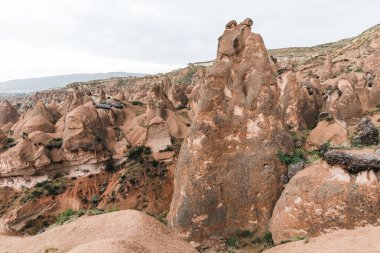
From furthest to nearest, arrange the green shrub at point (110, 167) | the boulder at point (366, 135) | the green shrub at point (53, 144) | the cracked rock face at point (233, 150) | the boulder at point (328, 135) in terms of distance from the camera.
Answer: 1. the green shrub at point (110, 167)
2. the green shrub at point (53, 144)
3. the boulder at point (366, 135)
4. the boulder at point (328, 135)
5. the cracked rock face at point (233, 150)

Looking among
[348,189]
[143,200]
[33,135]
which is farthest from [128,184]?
[348,189]

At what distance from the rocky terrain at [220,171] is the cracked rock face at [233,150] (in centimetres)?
6

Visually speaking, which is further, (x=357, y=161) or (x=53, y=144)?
(x=53, y=144)

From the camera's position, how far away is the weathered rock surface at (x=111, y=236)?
1534 centimetres

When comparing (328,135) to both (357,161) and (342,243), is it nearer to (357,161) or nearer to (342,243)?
(357,161)

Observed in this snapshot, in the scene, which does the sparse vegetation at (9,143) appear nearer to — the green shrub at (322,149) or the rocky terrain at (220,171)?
the rocky terrain at (220,171)

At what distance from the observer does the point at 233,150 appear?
2397 cm

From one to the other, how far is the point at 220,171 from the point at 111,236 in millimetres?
8922

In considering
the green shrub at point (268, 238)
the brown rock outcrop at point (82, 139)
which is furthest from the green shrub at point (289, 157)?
the brown rock outcrop at point (82, 139)

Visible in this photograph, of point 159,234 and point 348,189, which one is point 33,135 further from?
point 348,189

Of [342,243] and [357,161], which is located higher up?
[357,161]

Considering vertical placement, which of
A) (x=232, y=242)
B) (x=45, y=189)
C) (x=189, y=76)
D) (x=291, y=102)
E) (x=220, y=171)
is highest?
(x=189, y=76)

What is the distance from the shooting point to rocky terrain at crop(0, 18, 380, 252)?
1839 cm

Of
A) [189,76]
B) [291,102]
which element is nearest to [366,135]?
[291,102]
